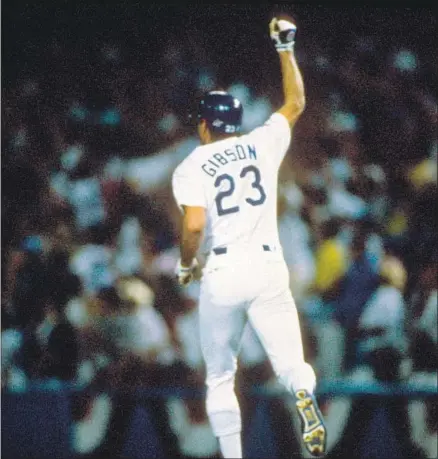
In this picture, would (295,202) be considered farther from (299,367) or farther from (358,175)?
(299,367)

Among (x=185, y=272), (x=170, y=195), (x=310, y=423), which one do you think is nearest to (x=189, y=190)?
(x=185, y=272)

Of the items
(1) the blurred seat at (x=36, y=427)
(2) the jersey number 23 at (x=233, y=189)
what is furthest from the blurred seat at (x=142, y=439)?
(2) the jersey number 23 at (x=233, y=189)

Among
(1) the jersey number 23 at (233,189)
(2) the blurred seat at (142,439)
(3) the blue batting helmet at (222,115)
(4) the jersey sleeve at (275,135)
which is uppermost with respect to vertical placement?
(3) the blue batting helmet at (222,115)

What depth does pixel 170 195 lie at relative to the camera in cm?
368

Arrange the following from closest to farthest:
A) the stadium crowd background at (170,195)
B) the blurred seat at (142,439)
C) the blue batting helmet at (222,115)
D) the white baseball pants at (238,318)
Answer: the white baseball pants at (238,318) → the blue batting helmet at (222,115) → the blurred seat at (142,439) → the stadium crowd background at (170,195)

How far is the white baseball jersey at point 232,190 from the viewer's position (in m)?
2.94

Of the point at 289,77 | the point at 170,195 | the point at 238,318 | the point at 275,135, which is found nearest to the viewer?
the point at 238,318

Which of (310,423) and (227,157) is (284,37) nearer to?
(227,157)

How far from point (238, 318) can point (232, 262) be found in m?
0.20

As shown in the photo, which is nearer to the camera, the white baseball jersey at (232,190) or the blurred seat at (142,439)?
the white baseball jersey at (232,190)

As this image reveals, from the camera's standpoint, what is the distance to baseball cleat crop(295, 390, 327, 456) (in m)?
2.70

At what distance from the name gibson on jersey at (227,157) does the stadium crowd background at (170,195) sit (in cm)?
61

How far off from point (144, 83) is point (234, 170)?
890 millimetres

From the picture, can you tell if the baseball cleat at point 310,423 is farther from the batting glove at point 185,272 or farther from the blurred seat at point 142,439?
the blurred seat at point 142,439
